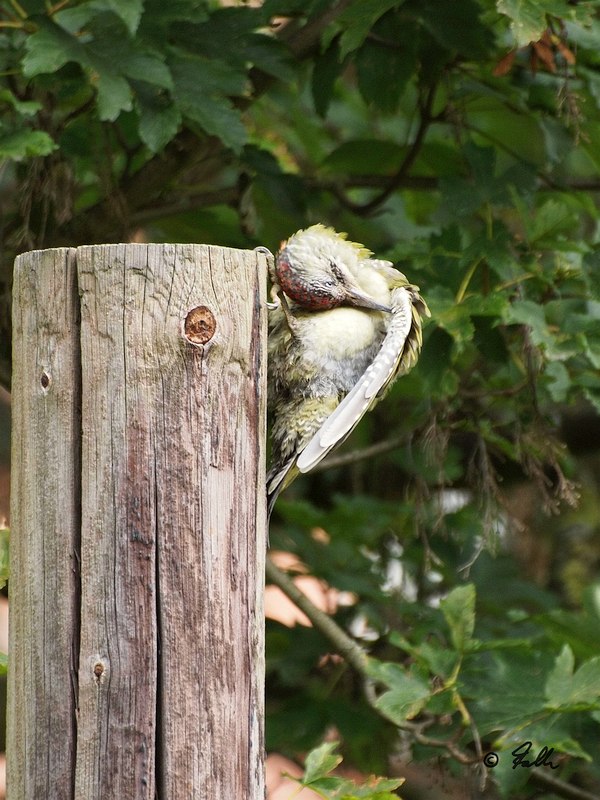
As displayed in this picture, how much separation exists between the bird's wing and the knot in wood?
0.49 metres

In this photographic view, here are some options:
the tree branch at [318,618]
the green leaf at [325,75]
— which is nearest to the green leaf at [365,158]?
the green leaf at [325,75]

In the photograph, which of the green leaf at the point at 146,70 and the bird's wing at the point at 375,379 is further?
the green leaf at the point at 146,70

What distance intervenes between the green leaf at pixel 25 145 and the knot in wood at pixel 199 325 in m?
0.94

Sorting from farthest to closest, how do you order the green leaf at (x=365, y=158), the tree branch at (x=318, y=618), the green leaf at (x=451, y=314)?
the green leaf at (x=365, y=158), the tree branch at (x=318, y=618), the green leaf at (x=451, y=314)

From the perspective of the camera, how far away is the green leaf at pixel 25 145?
239 cm

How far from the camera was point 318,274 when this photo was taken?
2418mm

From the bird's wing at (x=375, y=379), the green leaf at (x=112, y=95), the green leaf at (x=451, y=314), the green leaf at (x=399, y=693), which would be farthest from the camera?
the green leaf at (x=451, y=314)

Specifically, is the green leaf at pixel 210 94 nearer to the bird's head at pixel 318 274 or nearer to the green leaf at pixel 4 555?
the bird's head at pixel 318 274

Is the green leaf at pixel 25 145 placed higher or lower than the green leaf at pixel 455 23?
lower

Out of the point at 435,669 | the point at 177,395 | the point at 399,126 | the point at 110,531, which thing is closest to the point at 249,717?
the point at 110,531

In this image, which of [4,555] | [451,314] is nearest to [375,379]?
[451,314]

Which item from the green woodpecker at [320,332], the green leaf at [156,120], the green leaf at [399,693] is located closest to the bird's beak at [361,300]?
the green woodpecker at [320,332]

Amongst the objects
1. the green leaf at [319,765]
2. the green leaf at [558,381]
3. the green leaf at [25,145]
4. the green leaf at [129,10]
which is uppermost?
the green leaf at [129,10]

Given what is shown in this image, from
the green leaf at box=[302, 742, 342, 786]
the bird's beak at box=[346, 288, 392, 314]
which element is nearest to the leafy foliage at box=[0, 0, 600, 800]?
the green leaf at box=[302, 742, 342, 786]
